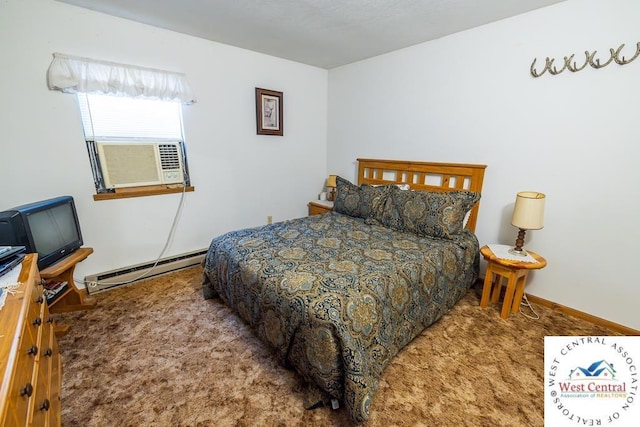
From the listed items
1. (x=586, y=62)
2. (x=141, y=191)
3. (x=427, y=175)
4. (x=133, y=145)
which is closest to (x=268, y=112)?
(x=133, y=145)

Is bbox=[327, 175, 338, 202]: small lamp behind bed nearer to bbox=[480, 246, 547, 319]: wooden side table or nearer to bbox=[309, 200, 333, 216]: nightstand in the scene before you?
bbox=[309, 200, 333, 216]: nightstand

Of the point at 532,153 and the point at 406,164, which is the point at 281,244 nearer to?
the point at 406,164

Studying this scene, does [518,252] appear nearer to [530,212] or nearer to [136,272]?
[530,212]

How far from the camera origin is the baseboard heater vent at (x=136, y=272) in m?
2.50

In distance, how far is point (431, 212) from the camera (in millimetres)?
2346

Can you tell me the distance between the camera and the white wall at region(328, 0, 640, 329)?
1.90 metres

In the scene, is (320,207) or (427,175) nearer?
(427,175)

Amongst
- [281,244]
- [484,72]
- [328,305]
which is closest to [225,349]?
[281,244]

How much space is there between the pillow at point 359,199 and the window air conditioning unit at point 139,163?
1.73 metres

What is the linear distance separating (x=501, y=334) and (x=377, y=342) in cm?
A: 116

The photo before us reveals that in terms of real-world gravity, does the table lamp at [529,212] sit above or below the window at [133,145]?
below

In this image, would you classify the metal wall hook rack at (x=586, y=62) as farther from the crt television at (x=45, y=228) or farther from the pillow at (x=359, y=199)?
the crt television at (x=45, y=228)

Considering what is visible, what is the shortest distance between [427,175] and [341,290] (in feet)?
6.54


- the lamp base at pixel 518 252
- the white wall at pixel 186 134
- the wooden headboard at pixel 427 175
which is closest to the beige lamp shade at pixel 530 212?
the lamp base at pixel 518 252
